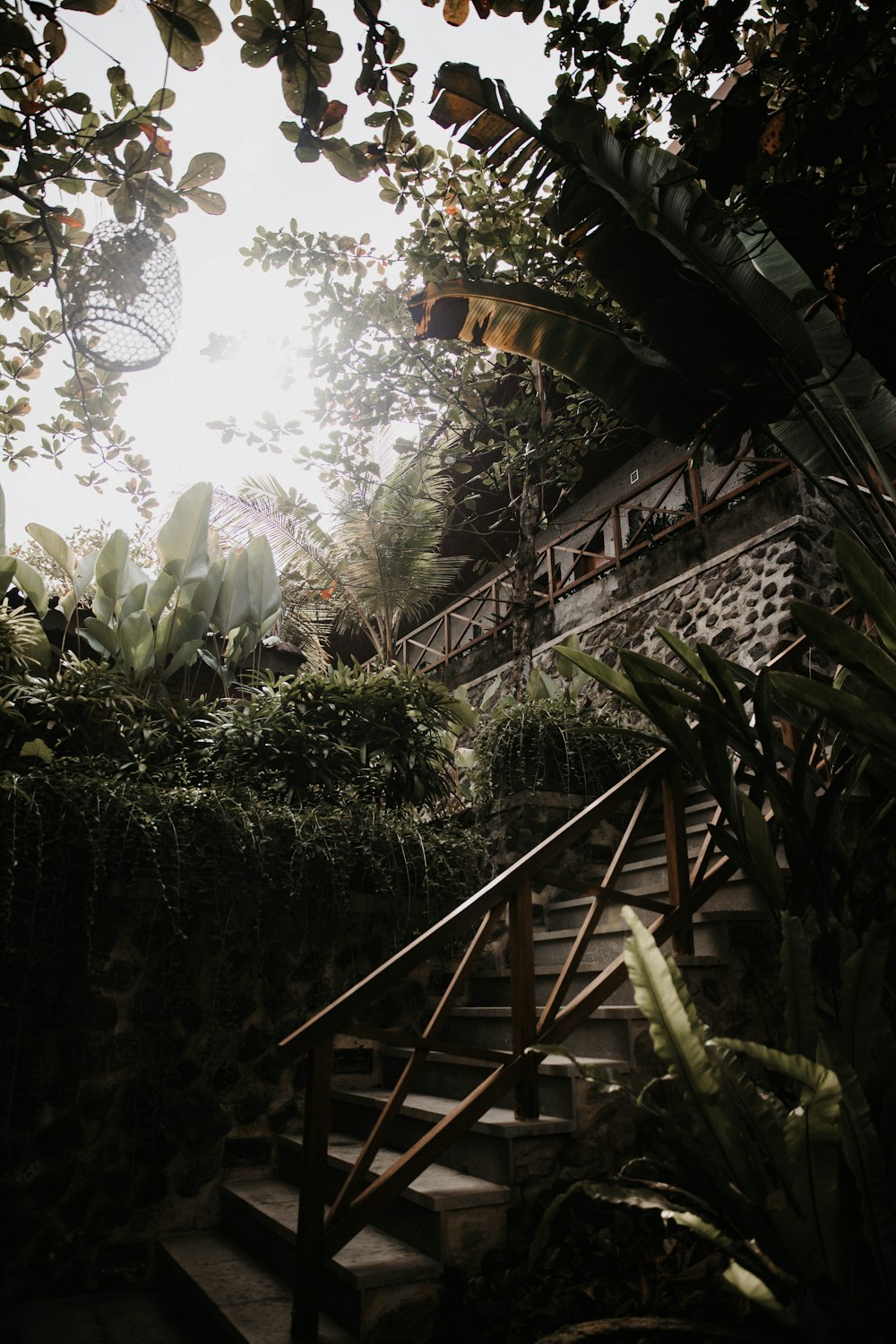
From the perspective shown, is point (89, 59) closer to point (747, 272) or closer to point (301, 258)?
point (747, 272)

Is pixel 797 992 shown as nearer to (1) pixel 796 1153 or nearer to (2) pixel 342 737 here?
(1) pixel 796 1153

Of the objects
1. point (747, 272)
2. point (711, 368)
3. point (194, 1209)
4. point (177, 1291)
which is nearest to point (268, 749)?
point (194, 1209)

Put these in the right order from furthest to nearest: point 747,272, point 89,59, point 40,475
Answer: point 747,272 → point 40,475 → point 89,59

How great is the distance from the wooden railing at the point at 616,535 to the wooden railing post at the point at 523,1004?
3389mm

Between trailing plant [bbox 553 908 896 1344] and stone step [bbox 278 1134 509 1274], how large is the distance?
722mm

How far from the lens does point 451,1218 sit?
2.53 m

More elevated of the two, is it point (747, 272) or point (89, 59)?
point (747, 272)

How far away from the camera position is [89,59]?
1658 millimetres

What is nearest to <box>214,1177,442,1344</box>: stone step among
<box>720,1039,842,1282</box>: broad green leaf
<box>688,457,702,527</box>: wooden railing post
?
<box>720,1039,842,1282</box>: broad green leaf

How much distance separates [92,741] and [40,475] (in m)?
2.32

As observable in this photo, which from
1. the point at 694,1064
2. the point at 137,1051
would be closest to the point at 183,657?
the point at 137,1051

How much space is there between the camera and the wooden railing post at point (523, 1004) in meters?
2.82

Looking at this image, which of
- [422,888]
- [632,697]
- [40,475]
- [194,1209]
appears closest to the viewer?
[40,475]

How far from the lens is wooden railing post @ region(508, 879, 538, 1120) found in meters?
2.82
